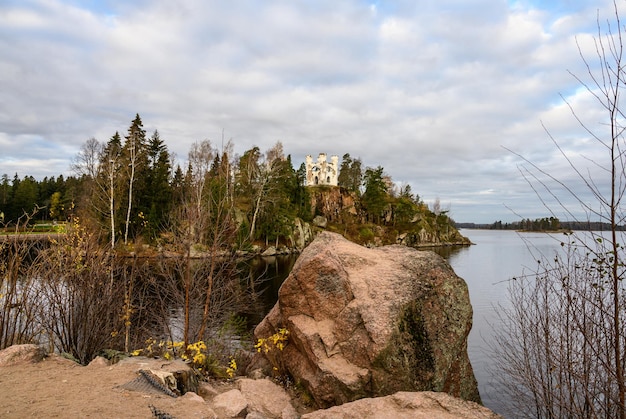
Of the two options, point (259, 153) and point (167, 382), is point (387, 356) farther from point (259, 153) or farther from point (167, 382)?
point (259, 153)

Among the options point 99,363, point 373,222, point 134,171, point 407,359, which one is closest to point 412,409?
point 407,359

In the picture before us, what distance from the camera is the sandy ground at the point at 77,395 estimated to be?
4.91 metres

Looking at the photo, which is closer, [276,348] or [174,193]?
[276,348]

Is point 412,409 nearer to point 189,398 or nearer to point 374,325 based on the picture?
point 374,325

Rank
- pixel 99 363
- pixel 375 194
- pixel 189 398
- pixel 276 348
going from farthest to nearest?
pixel 375 194, pixel 276 348, pixel 99 363, pixel 189 398

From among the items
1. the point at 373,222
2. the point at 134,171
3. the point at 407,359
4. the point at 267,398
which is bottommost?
the point at 267,398

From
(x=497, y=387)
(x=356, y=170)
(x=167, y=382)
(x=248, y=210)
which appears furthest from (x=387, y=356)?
(x=356, y=170)

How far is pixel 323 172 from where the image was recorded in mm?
86188

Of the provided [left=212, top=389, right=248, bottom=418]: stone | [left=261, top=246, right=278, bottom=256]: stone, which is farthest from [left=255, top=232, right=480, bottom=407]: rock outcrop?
[left=261, top=246, right=278, bottom=256]: stone

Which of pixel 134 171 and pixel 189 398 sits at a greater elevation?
pixel 134 171

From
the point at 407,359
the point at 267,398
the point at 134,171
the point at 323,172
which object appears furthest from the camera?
the point at 323,172

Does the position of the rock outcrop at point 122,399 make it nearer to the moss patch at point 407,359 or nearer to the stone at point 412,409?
the stone at point 412,409

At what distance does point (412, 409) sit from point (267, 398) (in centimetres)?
298

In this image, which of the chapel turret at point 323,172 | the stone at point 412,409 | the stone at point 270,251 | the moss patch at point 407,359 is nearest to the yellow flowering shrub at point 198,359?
the stone at point 412,409
